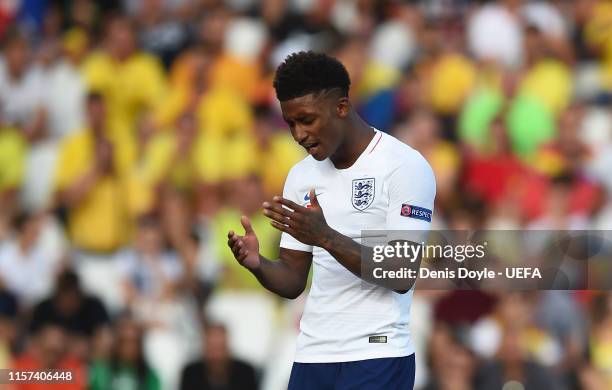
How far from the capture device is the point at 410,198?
524cm

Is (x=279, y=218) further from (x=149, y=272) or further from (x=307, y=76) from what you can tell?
(x=149, y=272)

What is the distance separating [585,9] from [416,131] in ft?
8.24

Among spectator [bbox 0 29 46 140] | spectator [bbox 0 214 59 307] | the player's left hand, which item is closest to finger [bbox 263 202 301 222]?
the player's left hand

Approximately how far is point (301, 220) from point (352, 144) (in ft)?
1.93

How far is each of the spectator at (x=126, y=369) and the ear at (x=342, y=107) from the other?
4727 millimetres

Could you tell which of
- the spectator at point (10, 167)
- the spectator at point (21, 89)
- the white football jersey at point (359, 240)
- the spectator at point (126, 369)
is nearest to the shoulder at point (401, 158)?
the white football jersey at point (359, 240)

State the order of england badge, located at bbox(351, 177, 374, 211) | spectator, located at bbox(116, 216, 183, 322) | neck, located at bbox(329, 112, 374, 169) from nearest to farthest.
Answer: england badge, located at bbox(351, 177, 374, 211), neck, located at bbox(329, 112, 374, 169), spectator, located at bbox(116, 216, 183, 322)

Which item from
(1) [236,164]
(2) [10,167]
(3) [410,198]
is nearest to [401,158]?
(3) [410,198]

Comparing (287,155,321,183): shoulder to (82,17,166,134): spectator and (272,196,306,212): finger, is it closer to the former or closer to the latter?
(272,196,306,212): finger

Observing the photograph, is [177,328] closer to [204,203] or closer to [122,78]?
[204,203]

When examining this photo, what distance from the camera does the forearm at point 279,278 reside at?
5.52 meters

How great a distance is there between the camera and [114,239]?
36.6 ft

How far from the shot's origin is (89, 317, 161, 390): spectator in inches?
375

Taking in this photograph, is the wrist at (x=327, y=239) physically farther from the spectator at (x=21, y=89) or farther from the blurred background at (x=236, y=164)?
the spectator at (x=21, y=89)
